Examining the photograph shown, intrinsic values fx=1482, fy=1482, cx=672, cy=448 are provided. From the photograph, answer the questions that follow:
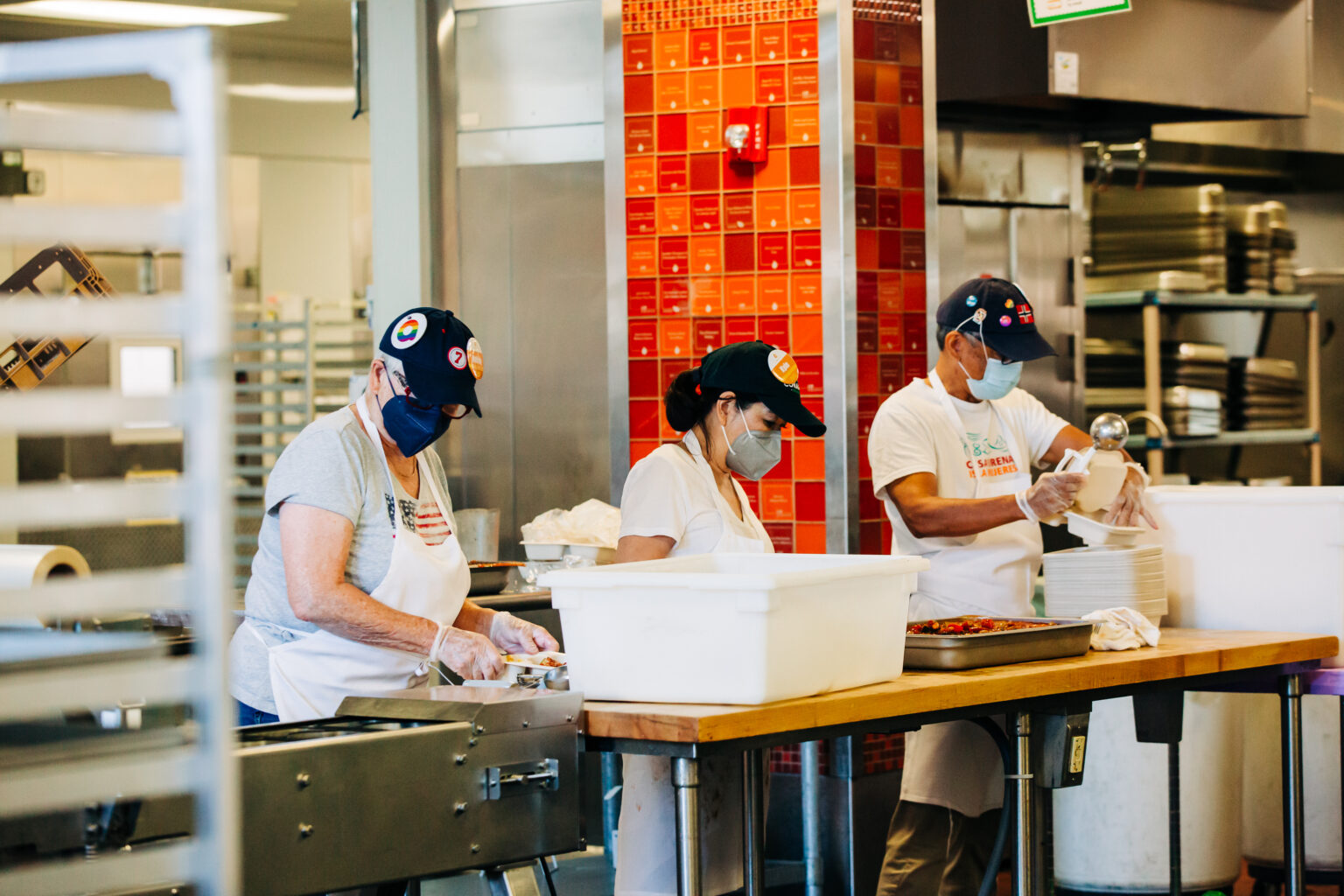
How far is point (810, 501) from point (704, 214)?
0.97 m

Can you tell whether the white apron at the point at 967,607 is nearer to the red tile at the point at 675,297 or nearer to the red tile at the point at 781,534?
the red tile at the point at 781,534

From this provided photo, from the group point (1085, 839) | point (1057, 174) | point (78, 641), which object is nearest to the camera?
point (78, 641)

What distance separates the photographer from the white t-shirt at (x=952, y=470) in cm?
354

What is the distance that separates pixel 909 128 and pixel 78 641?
12.4 ft

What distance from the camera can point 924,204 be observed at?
15.6 feet

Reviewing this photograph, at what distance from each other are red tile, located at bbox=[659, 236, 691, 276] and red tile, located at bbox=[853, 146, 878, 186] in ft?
1.89

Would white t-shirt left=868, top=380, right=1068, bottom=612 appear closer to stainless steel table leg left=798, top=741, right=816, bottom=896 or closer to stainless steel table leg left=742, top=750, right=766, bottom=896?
stainless steel table leg left=742, top=750, right=766, bottom=896

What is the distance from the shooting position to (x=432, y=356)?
8.97ft

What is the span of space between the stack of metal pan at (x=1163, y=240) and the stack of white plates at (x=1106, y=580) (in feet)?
9.53

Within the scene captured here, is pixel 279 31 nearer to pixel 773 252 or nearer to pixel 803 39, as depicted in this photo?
pixel 803 39

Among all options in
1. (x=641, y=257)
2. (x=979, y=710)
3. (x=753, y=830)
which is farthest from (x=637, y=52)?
(x=979, y=710)

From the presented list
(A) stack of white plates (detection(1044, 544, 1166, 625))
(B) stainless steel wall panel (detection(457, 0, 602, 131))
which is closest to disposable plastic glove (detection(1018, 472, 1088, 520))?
(A) stack of white plates (detection(1044, 544, 1166, 625))

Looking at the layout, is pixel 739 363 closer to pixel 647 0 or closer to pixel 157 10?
pixel 647 0

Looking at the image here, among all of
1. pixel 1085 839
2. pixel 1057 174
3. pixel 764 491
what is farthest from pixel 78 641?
pixel 1057 174
